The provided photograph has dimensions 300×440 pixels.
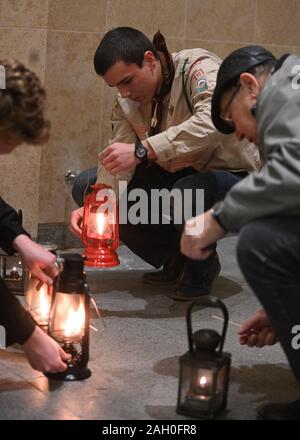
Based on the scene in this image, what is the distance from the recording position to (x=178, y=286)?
3475mm

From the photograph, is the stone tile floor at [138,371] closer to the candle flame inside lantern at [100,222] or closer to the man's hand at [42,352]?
the man's hand at [42,352]

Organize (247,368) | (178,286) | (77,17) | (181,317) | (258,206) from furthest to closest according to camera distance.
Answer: (77,17)
(178,286)
(181,317)
(247,368)
(258,206)

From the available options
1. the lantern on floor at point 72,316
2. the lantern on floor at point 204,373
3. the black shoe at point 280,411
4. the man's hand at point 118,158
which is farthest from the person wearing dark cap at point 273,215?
the man's hand at point 118,158

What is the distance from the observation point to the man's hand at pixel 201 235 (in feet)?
7.11

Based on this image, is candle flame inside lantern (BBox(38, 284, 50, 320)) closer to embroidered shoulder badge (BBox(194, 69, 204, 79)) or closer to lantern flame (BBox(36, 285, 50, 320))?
lantern flame (BBox(36, 285, 50, 320))

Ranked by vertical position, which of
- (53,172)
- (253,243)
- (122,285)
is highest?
(253,243)

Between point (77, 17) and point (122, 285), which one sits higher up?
point (77, 17)

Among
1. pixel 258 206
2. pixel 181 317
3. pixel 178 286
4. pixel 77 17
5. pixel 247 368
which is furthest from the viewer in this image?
pixel 77 17

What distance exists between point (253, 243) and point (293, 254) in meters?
0.10

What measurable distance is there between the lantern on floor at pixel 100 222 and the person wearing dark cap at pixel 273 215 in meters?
1.05

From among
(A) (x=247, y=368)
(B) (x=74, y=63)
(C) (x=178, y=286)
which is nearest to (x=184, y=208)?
(C) (x=178, y=286)

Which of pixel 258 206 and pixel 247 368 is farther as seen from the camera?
pixel 247 368

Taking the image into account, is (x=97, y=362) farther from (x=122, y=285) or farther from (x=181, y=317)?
(x=122, y=285)

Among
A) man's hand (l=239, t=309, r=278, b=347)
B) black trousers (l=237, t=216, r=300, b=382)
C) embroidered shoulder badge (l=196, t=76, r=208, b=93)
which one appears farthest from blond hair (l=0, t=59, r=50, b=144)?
embroidered shoulder badge (l=196, t=76, r=208, b=93)
